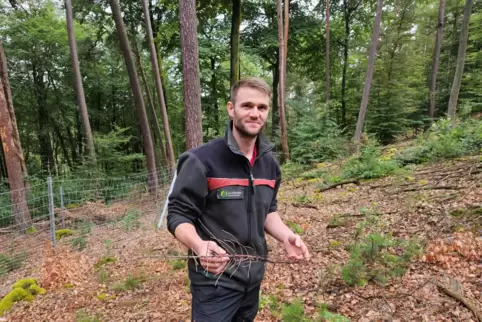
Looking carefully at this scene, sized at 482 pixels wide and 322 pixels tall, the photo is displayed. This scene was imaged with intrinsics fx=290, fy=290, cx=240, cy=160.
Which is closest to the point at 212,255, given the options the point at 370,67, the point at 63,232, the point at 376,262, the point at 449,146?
the point at 376,262

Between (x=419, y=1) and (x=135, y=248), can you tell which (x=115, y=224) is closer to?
(x=135, y=248)

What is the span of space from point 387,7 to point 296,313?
65.0ft

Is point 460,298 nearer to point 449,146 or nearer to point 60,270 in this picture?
point 60,270

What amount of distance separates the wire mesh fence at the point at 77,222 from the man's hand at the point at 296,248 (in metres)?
4.78

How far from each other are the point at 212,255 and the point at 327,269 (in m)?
2.49

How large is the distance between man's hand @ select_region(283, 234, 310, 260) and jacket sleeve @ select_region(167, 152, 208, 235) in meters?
0.62

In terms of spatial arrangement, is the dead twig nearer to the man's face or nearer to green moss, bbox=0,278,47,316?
green moss, bbox=0,278,47,316

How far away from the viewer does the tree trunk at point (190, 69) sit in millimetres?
5633

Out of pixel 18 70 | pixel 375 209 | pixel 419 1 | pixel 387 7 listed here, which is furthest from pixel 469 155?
pixel 18 70

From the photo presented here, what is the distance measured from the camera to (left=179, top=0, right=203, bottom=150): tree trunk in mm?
5633

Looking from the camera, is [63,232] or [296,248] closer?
[296,248]

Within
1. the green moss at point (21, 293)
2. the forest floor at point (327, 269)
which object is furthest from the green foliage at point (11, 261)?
the green moss at point (21, 293)

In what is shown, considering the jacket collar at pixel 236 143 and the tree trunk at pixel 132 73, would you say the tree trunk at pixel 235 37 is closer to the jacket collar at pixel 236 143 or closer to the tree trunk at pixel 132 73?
the tree trunk at pixel 132 73

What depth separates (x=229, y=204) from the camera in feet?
5.56
